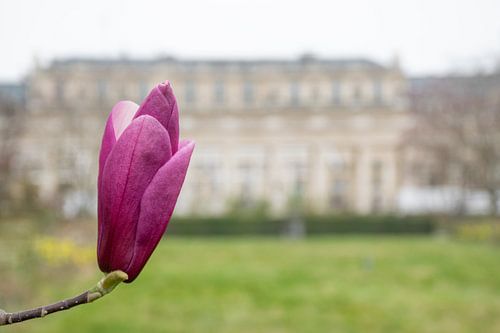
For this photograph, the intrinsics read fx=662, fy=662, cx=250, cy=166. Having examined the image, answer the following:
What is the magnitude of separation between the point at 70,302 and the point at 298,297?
803cm

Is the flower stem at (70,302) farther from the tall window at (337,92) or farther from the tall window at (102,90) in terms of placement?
the tall window at (337,92)

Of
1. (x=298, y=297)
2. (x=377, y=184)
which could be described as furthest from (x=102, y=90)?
(x=298, y=297)

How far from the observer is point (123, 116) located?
1.13ft

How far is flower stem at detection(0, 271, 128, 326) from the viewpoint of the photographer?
26cm

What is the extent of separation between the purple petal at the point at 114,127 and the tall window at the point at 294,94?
1563 inches

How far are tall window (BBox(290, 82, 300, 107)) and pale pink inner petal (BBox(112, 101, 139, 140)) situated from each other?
130 feet

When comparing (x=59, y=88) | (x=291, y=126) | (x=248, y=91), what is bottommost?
(x=291, y=126)

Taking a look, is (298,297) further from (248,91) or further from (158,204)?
(248,91)

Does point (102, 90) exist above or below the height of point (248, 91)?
above

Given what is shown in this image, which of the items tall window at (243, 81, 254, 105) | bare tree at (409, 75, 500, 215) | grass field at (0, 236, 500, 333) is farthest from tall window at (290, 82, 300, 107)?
grass field at (0, 236, 500, 333)

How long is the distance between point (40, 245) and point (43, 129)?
48.0 ft

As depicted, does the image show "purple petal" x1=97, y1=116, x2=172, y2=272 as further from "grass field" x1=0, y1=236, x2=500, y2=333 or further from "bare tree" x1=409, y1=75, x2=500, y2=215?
"bare tree" x1=409, y1=75, x2=500, y2=215

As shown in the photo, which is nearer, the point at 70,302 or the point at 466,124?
the point at 70,302

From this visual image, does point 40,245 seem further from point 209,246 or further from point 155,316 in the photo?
point 209,246
